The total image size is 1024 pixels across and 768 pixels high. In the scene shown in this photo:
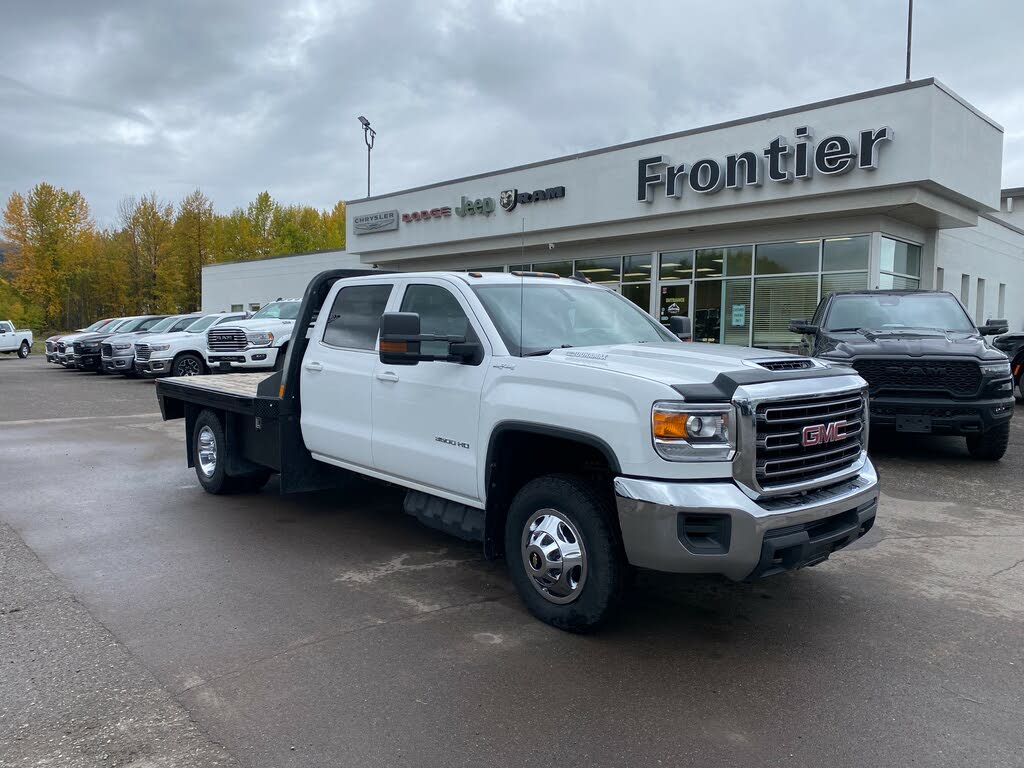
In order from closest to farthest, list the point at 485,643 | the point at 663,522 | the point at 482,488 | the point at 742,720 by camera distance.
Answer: the point at 742,720
the point at 663,522
the point at 485,643
the point at 482,488

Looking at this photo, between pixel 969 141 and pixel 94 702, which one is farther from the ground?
pixel 969 141

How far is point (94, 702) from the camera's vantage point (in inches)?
135

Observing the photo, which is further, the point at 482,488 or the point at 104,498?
the point at 104,498

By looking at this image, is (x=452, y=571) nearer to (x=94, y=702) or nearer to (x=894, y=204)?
(x=94, y=702)

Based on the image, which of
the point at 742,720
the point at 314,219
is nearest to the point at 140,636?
the point at 742,720

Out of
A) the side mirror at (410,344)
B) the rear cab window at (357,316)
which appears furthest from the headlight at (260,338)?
the side mirror at (410,344)

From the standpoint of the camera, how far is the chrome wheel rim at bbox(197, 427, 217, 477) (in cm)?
736

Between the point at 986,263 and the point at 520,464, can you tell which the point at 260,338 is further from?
the point at 986,263

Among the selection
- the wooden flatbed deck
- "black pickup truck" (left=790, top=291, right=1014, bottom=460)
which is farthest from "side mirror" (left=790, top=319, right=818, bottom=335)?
the wooden flatbed deck

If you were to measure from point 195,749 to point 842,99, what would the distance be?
18.0m

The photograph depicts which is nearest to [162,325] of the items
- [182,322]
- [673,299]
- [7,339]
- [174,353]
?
[182,322]

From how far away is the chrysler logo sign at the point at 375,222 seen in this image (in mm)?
29750

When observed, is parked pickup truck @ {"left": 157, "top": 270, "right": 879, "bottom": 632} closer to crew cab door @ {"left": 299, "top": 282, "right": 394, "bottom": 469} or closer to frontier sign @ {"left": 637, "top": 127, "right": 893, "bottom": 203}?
crew cab door @ {"left": 299, "top": 282, "right": 394, "bottom": 469}

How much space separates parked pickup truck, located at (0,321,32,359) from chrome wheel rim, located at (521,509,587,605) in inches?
1529
